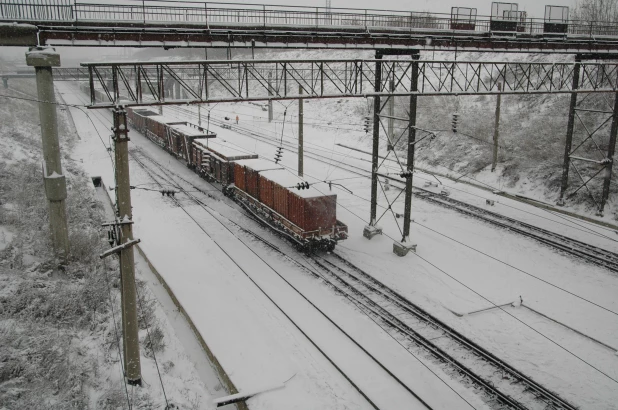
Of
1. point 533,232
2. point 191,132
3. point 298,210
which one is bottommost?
point 533,232

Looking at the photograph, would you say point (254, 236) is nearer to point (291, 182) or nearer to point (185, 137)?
point (291, 182)

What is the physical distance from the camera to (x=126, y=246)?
9922 millimetres

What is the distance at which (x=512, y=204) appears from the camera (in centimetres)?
2683

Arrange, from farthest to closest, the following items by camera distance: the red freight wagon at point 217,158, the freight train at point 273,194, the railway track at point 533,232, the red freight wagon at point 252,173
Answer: the red freight wagon at point 217,158 → the red freight wagon at point 252,173 → the railway track at point 533,232 → the freight train at point 273,194

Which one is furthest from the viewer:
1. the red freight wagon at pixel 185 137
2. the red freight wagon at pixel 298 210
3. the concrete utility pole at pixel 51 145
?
the red freight wagon at pixel 185 137

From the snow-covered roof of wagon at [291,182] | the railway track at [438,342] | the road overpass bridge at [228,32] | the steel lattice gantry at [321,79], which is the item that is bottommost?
the railway track at [438,342]

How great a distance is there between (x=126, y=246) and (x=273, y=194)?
450 inches

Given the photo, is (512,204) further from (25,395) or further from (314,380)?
(25,395)

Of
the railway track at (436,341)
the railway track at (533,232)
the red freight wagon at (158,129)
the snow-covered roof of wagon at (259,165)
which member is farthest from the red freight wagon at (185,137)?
the railway track at (436,341)

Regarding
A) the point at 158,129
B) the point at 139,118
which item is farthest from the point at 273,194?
the point at 139,118

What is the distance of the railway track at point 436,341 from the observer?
11672 mm

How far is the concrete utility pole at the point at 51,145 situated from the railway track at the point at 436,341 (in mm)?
8704

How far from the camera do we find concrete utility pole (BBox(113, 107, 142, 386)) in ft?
32.1

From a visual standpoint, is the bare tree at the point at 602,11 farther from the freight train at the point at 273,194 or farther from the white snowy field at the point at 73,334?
the white snowy field at the point at 73,334
